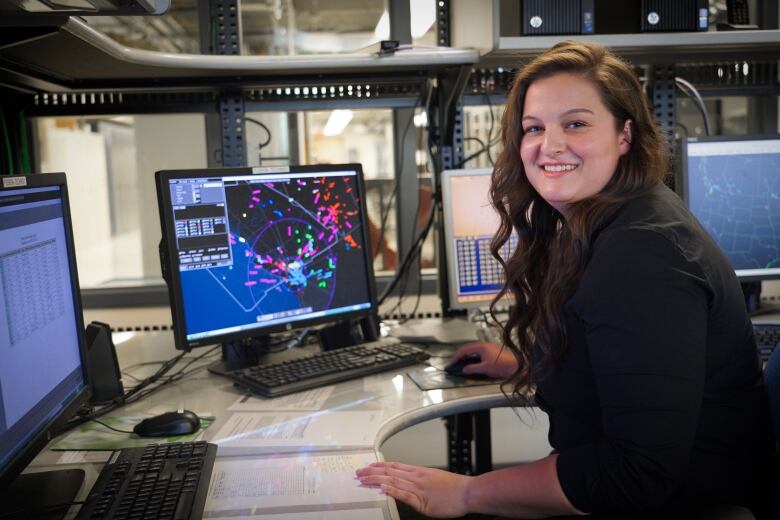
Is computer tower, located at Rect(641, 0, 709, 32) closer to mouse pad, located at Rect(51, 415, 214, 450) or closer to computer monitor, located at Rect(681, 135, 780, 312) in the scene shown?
computer monitor, located at Rect(681, 135, 780, 312)

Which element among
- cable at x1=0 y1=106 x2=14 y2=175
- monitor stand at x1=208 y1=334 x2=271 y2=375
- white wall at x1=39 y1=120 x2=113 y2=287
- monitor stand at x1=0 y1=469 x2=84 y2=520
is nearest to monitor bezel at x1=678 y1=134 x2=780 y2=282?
monitor stand at x1=208 y1=334 x2=271 y2=375

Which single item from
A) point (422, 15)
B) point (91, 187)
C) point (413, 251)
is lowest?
point (413, 251)

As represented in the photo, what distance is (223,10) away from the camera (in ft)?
5.58

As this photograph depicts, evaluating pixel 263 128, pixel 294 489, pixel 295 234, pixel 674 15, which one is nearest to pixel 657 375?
pixel 294 489

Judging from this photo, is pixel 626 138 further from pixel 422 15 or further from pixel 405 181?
pixel 405 181

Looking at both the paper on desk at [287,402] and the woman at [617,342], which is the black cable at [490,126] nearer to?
the woman at [617,342]

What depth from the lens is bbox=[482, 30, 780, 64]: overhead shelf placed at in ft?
4.99

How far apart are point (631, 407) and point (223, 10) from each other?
1.33 m

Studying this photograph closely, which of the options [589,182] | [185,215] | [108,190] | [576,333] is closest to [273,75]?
[185,215]

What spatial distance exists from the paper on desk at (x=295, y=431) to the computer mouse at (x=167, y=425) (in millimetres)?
48

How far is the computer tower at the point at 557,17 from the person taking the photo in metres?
1.53

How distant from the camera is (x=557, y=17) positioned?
1.54 metres

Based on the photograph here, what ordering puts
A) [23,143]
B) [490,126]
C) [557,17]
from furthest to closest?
1. [490,126]
2. [23,143]
3. [557,17]

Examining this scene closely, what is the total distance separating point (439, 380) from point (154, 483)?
64 cm
